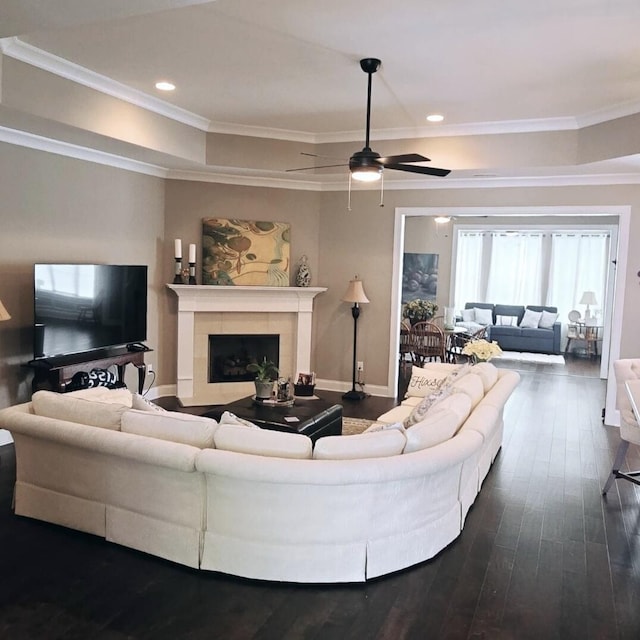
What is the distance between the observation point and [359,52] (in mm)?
4070

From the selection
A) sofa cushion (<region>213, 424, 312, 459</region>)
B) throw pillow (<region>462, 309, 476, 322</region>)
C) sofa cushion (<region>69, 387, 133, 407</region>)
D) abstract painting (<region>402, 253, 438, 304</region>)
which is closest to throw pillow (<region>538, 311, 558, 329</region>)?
throw pillow (<region>462, 309, 476, 322</region>)

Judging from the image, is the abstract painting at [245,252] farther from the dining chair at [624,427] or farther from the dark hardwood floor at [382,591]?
the dining chair at [624,427]

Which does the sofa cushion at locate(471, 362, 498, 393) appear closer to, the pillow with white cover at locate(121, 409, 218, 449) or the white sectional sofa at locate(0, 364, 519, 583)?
the white sectional sofa at locate(0, 364, 519, 583)

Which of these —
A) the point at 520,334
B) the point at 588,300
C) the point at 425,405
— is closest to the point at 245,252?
the point at 425,405

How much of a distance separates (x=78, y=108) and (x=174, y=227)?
237 cm

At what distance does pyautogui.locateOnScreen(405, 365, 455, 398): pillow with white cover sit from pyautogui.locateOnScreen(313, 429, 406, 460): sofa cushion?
96.3 inches

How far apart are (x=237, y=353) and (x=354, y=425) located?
2129 mm

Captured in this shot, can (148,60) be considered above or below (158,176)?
above

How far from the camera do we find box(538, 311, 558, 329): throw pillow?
1191cm

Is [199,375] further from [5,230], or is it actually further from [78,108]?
[78,108]

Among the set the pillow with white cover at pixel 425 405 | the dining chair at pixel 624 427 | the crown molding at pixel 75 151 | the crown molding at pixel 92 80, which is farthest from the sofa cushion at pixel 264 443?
the crown molding at pixel 75 151

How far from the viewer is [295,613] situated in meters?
2.75

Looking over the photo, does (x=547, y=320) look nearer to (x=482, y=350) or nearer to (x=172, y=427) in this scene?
(x=482, y=350)

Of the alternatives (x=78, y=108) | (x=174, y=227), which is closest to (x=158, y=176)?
(x=174, y=227)
